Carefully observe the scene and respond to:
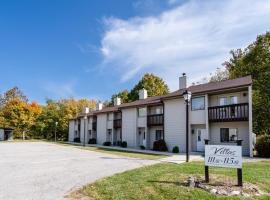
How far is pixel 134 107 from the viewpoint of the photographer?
106 feet

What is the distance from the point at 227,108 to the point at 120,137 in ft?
61.6

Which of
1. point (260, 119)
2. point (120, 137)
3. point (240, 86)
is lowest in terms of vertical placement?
point (120, 137)

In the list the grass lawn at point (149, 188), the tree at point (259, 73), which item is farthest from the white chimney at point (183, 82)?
the grass lawn at point (149, 188)

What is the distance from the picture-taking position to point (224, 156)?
28.4ft

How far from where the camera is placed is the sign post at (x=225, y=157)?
8.32m

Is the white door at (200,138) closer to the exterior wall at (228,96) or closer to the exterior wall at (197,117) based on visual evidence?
the exterior wall at (197,117)

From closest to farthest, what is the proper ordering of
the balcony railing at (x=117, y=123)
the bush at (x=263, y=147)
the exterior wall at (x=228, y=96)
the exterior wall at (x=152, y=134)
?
the bush at (x=263, y=147), the exterior wall at (x=228, y=96), the exterior wall at (x=152, y=134), the balcony railing at (x=117, y=123)

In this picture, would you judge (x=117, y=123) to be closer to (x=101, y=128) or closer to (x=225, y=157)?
(x=101, y=128)

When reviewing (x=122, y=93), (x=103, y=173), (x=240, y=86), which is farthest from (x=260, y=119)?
(x=122, y=93)

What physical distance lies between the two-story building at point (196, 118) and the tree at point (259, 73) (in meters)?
8.90

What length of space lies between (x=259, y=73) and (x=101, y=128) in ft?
80.1

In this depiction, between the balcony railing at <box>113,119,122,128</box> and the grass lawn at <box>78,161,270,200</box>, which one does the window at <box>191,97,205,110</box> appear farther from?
the balcony railing at <box>113,119,122,128</box>

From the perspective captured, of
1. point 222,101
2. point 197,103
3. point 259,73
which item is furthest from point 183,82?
point 259,73

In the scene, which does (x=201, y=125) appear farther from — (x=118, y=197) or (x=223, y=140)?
(x=118, y=197)
